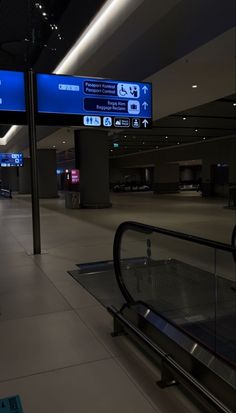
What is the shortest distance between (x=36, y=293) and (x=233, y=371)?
2.67m

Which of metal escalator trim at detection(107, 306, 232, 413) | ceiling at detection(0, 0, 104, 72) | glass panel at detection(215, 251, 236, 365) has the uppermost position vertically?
ceiling at detection(0, 0, 104, 72)

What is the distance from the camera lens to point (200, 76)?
25.6 ft

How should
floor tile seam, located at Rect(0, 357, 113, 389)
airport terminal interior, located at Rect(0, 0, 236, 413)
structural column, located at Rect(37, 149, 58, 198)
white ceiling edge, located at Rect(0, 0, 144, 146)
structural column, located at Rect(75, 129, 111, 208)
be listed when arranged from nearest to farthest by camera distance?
airport terminal interior, located at Rect(0, 0, 236, 413) → floor tile seam, located at Rect(0, 357, 113, 389) → white ceiling edge, located at Rect(0, 0, 144, 146) → structural column, located at Rect(75, 129, 111, 208) → structural column, located at Rect(37, 149, 58, 198)

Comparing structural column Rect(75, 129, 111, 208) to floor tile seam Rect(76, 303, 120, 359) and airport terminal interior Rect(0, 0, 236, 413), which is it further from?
floor tile seam Rect(76, 303, 120, 359)

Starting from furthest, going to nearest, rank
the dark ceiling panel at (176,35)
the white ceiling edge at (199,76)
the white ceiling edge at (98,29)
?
the white ceiling edge at (98,29) < the white ceiling edge at (199,76) < the dark ceiling panel at (176,35)

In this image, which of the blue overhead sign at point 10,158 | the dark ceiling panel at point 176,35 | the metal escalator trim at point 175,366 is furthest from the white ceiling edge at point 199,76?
the blue overhead sign at point 10,158

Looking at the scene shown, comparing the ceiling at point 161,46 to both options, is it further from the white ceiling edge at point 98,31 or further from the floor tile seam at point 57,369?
the floor tile seam at point 57,369

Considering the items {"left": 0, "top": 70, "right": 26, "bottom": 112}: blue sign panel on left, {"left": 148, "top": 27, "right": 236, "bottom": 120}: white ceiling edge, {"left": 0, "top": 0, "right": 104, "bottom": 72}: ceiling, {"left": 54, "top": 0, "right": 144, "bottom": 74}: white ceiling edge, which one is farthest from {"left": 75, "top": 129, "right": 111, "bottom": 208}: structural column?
{"left": 0, "top": 70, "right": 26, "bottom": 112}: blue sign panel on left

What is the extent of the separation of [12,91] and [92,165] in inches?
370

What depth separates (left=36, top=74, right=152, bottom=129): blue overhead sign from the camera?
643 cm

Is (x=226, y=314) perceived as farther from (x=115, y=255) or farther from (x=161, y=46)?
(x=161, y=46)

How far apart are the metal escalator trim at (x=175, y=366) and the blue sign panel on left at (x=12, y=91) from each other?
14.8 ft

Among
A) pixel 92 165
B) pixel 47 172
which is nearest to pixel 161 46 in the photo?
pixel 92 165

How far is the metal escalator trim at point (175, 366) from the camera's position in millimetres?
1916
